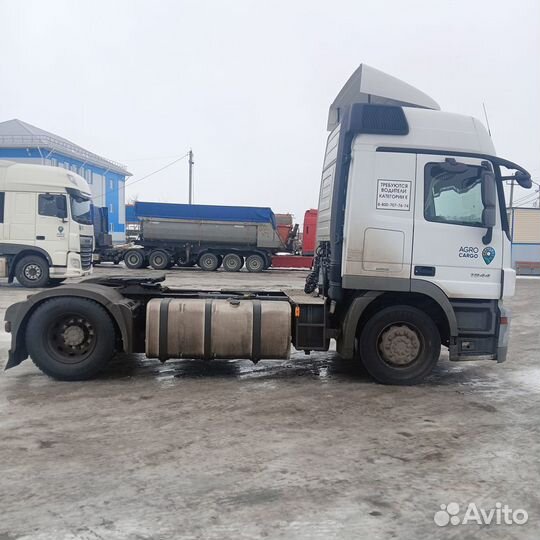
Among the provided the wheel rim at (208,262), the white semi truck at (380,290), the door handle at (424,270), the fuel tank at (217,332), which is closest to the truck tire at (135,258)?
the wheel rim at (208,262)

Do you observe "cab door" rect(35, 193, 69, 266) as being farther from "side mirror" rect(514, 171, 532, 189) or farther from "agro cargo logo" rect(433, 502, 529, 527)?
"agro cargo logo" rect(433, 502, 529, 527)

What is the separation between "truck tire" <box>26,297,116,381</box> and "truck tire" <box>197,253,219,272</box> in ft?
62.4

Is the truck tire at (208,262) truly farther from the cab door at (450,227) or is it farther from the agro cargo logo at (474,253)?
the agro cargo logo at (474,253)

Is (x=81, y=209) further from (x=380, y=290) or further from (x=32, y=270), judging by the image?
(x=380, y=290)

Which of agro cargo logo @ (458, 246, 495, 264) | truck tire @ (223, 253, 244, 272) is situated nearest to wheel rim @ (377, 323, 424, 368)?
agro cargo logo @ (458, 246, 495, 264)

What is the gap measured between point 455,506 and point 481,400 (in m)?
2.61

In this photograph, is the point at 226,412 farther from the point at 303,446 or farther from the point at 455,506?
the point at 455,506

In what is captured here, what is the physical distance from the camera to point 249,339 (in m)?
5.89

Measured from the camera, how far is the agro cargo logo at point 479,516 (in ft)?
10.2

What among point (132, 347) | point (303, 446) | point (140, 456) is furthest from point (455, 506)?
point (132, 347)

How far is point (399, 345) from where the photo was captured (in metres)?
5.89

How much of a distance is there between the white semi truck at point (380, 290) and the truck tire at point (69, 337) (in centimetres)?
1

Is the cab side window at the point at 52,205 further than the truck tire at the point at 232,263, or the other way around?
the truck tire at the point at 232,263

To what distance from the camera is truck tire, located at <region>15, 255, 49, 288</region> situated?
1456 cm
